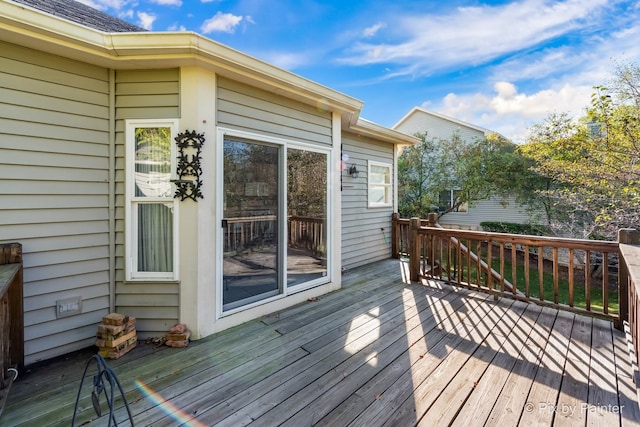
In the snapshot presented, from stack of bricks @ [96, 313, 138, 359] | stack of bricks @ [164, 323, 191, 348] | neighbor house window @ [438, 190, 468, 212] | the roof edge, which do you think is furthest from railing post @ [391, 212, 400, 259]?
stack of bricks @ [96, 313, 138, 359]

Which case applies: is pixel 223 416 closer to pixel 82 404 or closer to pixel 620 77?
pixel 82 404

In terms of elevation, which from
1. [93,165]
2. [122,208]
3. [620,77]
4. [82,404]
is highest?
[620,77]

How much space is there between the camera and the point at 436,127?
521 inches

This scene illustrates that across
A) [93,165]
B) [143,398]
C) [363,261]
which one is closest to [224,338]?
[143,398]

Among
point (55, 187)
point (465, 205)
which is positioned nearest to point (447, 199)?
point (465, 205)

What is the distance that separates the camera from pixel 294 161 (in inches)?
144

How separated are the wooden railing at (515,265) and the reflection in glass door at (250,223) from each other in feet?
7.89

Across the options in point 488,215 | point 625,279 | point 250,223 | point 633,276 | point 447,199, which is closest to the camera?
point 633,276

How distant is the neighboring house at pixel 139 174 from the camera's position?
235 centimetres

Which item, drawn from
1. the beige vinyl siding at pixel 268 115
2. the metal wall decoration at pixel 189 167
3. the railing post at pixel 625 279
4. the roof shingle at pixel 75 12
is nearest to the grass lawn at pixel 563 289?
the railing post at pixel 625 279

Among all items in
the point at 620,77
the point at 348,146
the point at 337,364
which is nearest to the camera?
the point at 337,364

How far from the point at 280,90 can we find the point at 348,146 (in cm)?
251

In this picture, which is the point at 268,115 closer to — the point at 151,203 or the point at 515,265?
the point at 151,203

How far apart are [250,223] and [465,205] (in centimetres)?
1172
